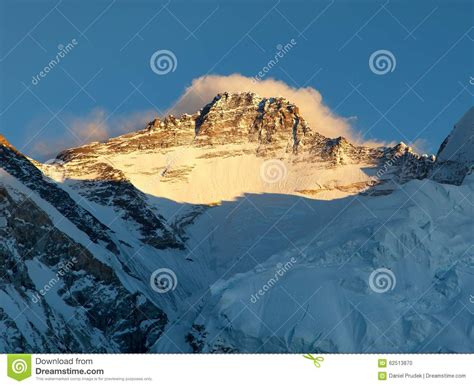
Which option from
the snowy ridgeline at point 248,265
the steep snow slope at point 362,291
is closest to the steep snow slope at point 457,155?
the snowy ridgeline at point 248,265

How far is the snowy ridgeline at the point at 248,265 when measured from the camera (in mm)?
106438

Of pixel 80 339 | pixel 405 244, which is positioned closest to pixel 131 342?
pixel 80 339

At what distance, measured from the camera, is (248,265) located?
518 feet

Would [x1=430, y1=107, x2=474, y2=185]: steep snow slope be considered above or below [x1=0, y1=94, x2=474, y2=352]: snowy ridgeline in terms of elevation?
above

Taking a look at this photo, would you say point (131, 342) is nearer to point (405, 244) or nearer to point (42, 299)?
point (42, 299)

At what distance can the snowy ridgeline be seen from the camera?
106 metres

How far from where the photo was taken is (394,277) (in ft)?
377
